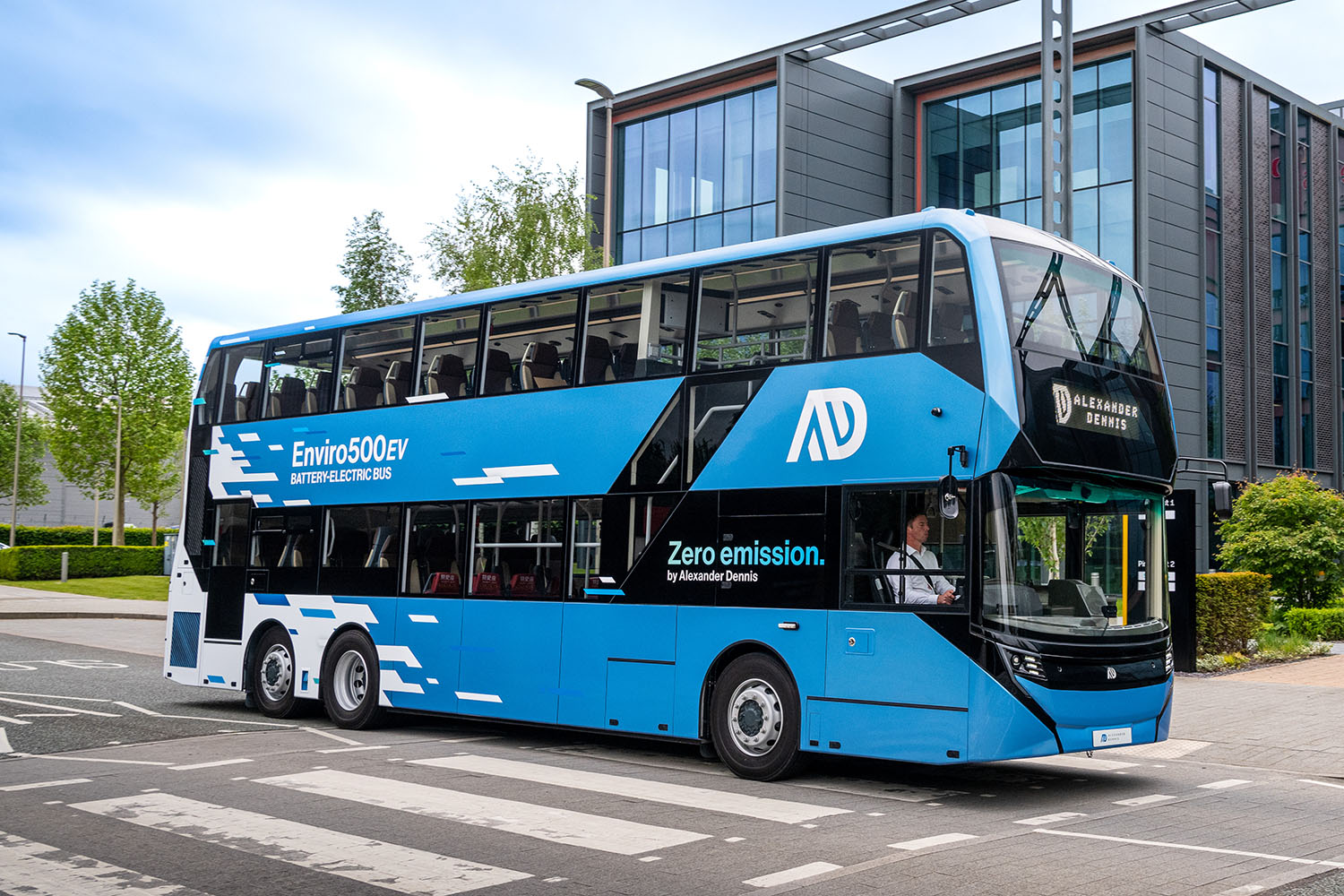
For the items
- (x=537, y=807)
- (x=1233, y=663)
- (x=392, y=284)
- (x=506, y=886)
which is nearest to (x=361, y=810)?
(x=537, y=807)

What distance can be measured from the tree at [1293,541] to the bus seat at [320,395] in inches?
662

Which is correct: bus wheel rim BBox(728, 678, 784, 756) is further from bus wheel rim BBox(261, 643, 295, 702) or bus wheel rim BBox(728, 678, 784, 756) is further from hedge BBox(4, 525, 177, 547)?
hedge BBox(4, 525, 177, 547)

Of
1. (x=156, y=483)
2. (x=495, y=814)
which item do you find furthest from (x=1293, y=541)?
(x=156, y=483)

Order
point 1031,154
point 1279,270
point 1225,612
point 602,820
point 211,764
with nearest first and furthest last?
point 602,820 < point 211,764 < point 1225,612 < point 1031,154 < point 1279,270

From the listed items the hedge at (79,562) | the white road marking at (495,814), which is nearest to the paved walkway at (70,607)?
the hedge at (79,562)

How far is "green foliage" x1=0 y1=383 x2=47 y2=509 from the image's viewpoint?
81312mm

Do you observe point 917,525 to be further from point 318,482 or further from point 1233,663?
point 1233,663

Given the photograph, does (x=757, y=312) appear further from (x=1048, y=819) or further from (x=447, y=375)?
(x=1048, y=819)

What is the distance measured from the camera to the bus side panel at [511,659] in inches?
502

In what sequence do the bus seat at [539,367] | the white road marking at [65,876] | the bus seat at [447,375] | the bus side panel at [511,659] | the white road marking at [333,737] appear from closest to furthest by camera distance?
1. the white road marking at [65,876]
2. the bus side panel at [511,659]
3. the bus seat at [539,367]
4. the white road marking at [333,737]
5. the bus seat at [447,375]

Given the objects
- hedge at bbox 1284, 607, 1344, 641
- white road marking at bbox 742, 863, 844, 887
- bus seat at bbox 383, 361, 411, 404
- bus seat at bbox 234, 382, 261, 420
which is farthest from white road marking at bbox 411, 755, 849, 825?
hedge at bbox 1284, 607, 1344, 641

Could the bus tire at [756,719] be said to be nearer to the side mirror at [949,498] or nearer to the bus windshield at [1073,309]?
the side mirror at [949,498]

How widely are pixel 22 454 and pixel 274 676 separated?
76162 mm

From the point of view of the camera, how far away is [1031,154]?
3909 cm
